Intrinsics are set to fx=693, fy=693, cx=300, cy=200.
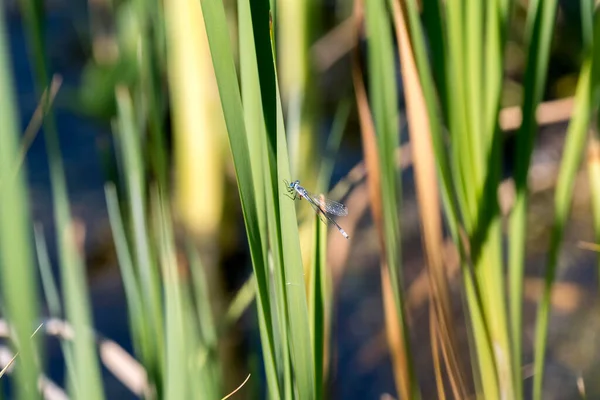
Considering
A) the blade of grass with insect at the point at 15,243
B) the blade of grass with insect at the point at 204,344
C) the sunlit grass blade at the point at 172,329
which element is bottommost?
the blade of grass with insect at the point at 204,344

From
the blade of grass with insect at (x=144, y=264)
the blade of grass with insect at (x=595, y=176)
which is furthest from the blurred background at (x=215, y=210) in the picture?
the blade of grass with insect at (x=595, y=176)

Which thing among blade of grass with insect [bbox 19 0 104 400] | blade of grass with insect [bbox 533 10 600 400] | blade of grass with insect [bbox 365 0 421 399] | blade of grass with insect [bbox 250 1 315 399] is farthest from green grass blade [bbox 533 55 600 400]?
blade of grass with insect [bbox 19 0 104 400]

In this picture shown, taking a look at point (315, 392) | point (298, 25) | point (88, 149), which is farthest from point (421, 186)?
point (88, 149)

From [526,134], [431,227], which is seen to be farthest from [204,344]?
[526,134]

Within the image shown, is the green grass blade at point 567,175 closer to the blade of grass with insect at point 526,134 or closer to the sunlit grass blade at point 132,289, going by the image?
the blade of grass with insect at point 526,134

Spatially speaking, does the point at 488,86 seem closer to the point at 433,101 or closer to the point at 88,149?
the point at 433,101

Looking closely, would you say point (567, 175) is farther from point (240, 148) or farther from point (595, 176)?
point (240, 148)

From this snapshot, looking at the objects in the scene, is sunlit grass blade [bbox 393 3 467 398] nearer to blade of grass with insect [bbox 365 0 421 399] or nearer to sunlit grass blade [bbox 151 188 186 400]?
blade of grass with insect [bbox 365 0 421 399]

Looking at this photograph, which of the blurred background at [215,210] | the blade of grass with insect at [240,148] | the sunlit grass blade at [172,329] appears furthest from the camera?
the blurred background at [215,210]
